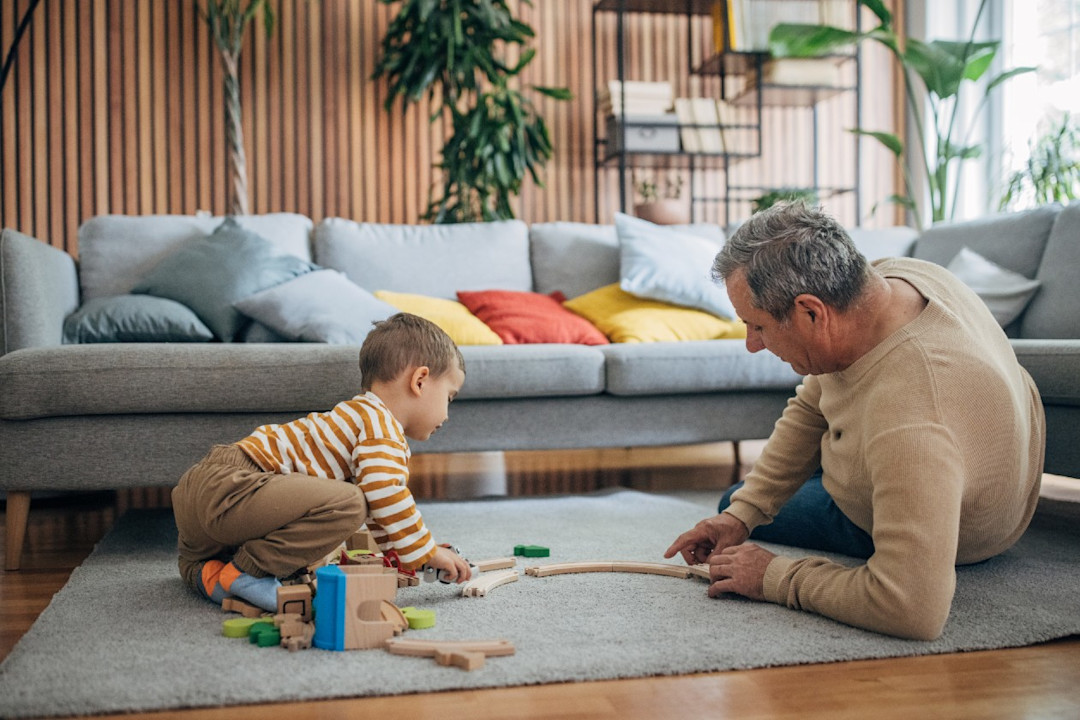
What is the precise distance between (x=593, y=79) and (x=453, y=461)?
249 cm

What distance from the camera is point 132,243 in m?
3.12

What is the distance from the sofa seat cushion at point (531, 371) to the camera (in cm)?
252

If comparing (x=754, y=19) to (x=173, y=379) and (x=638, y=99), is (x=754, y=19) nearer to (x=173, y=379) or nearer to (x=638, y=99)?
(x=638, y=99)

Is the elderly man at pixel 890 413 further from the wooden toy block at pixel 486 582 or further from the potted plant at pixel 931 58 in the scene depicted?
the potted plant at pixel 931 58

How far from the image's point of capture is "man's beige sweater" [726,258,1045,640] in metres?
1.33

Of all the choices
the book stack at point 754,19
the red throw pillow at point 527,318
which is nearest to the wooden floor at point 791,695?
the red throw pillow at point 527,318

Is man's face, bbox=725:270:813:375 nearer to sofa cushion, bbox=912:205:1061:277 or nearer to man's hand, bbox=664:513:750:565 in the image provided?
man's hand, bbox=664:513:750:565

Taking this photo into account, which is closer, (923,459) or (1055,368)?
(923,459)

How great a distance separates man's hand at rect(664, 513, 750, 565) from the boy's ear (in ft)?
1.75

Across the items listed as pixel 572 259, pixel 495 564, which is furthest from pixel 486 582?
pixel 572 259

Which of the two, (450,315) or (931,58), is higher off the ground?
(931,58)

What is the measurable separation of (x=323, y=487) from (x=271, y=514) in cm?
9

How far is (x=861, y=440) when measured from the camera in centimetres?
154

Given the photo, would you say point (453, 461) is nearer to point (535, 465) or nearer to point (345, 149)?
point (535, 465)
